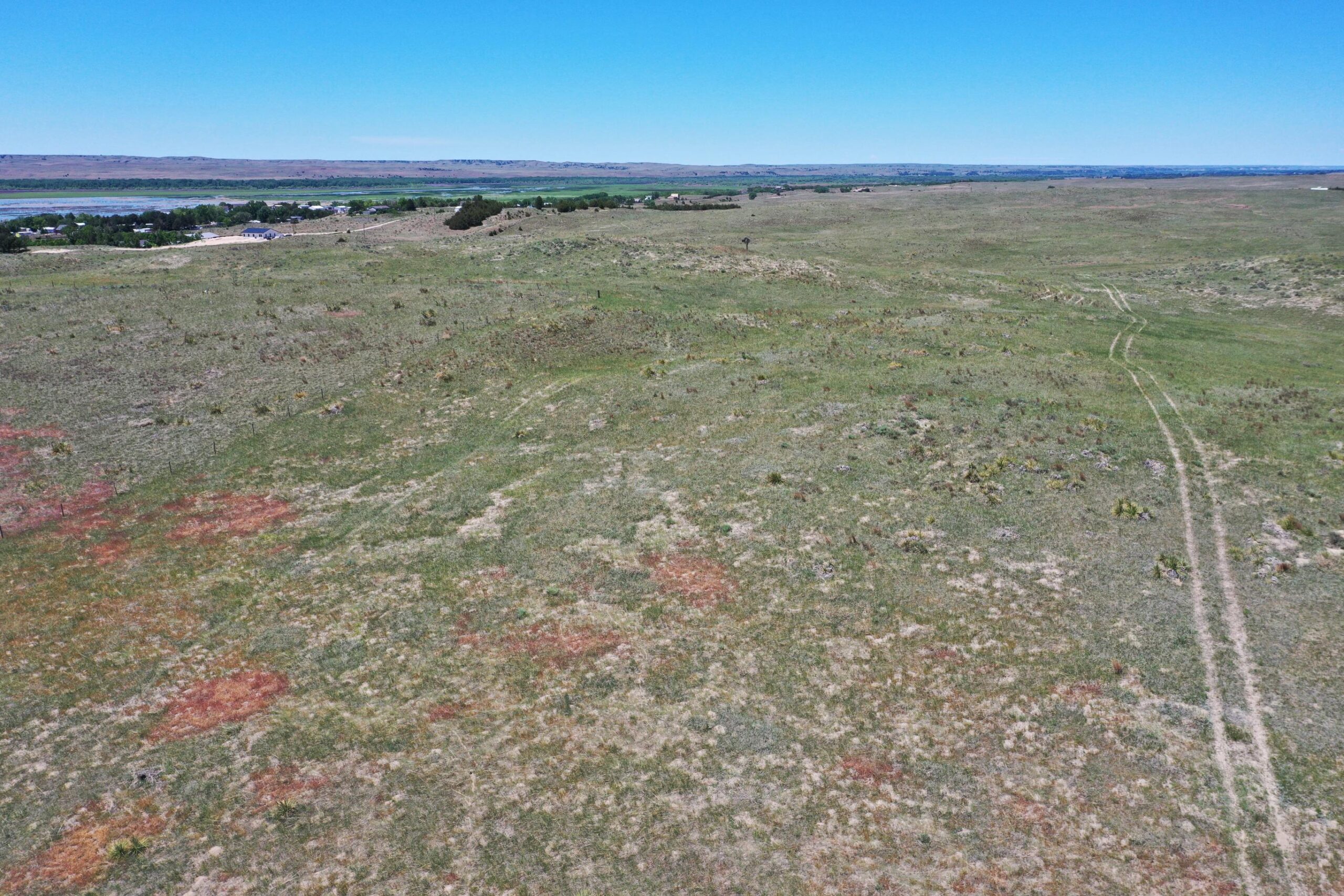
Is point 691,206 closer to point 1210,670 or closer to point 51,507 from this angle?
point 51,507

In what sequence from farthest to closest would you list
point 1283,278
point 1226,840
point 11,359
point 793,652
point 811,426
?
point 1283,278
point 11,359
point 811,426
point 793,652
point 1226,840

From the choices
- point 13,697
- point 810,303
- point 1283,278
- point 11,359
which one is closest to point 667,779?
point 13,697

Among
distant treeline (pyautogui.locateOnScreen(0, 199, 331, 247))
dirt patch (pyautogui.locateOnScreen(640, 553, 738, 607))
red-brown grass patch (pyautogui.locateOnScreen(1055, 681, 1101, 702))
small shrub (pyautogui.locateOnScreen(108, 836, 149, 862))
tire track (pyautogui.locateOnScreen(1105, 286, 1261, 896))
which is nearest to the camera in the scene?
tire track (pyautogui.locateOnScreen(1105, 286, 1261, 896))

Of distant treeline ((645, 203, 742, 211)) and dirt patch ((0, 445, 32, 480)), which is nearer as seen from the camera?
dirt patch ((0, 445, 32, 480))

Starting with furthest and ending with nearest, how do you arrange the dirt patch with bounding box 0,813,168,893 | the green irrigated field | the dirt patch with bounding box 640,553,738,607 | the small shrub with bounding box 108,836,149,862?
the dirt patch with bounding box 640,553,738,607, the green irrigated field, the small shrub with bounding box 108,836,149,862, the dirt patch with bounding box 0,813,168,893

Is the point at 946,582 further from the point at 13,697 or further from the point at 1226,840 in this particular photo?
the point at 13,697

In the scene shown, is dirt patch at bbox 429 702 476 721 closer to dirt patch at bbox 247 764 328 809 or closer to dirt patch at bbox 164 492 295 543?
dirt patch at bbox 247 764 328 809

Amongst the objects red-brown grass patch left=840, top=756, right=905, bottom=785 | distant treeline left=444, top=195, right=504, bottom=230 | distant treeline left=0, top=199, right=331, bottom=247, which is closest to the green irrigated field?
red-brown grass patch left=840, top=756, right=905, bottom=785
